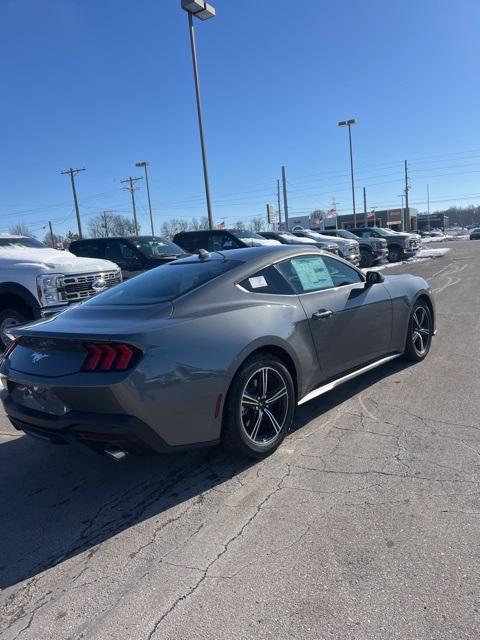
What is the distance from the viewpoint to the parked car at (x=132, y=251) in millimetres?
12148

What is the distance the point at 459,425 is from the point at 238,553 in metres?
2.29

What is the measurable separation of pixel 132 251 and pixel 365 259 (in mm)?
12987

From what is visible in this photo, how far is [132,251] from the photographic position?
12359 mm

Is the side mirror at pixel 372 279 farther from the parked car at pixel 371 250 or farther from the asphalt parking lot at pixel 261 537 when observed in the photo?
the parked car at pixel 371 250

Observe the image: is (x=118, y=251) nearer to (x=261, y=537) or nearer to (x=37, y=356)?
(x=37, y=356)

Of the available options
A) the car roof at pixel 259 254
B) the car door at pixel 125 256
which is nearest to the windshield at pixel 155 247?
the car door at pixel 125 256

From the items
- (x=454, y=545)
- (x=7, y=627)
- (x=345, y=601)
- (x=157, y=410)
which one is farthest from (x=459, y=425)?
(x=7, y=627)

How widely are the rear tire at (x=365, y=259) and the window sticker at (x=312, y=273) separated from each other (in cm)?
1812

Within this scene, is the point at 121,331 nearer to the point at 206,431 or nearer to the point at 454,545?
the point at 206,431

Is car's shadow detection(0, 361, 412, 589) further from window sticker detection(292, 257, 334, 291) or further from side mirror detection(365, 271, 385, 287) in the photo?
side mirror detection(365, 271, 385, 287)

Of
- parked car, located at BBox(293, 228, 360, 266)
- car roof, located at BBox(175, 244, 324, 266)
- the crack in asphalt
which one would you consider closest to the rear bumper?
the crack in asphalt

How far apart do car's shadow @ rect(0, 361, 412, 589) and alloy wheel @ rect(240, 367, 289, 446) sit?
0.26m

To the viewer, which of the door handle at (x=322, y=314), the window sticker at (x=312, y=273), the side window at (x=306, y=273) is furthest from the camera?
the window sticker at (x=312, y=273)

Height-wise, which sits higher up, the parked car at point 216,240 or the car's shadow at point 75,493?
the parked car at point 216,240
